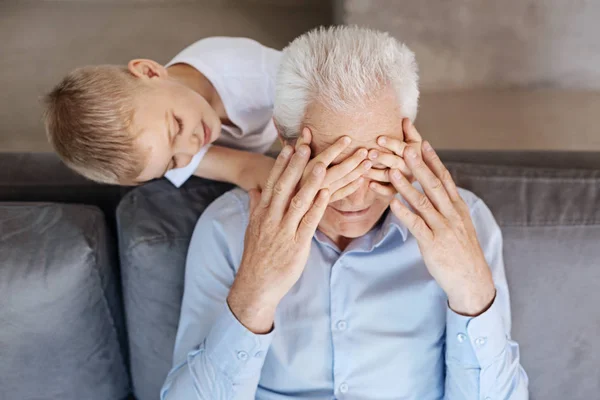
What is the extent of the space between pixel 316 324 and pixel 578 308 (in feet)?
2.32

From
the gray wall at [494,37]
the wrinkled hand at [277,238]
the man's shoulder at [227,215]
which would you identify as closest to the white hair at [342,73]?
the wrinkled hand at [277,238]

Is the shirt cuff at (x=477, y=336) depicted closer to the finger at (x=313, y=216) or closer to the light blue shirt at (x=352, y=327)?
the light blue shirt at (x=352, y=327)

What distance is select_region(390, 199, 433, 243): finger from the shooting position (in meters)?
1.11

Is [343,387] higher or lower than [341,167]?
lower

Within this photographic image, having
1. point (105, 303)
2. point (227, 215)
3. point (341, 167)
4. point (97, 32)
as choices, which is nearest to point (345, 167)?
point (341, 167)

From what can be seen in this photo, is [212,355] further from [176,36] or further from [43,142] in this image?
[176,36]

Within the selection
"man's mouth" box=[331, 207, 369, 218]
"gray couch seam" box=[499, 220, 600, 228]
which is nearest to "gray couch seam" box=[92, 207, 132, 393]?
"man's mouth" box=[331, 207, 369, 218]

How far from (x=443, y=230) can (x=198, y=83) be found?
2.69ft

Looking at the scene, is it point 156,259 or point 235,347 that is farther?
point 156,259

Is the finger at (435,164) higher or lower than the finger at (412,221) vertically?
higher

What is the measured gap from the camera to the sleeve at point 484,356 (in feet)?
3.88

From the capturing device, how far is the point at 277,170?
1.14m

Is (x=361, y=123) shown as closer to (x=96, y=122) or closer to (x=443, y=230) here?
(x=443, y=230)

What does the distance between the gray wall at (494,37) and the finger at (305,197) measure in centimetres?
129
